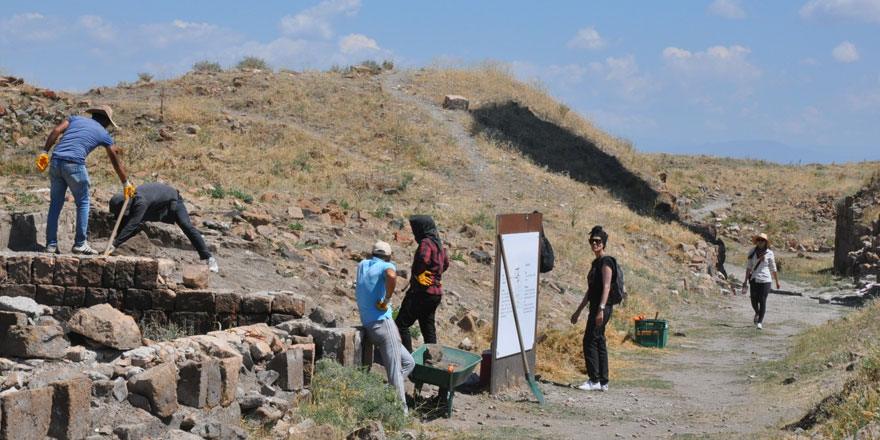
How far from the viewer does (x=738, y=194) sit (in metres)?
46.6

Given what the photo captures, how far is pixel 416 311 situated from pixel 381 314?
1001 millimetres

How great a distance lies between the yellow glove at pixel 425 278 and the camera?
8.35 metres

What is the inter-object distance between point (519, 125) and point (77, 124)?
26.5 metres

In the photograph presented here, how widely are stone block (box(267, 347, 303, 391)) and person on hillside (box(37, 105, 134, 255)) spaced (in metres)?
3.68

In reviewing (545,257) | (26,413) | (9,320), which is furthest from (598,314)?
(26,413)

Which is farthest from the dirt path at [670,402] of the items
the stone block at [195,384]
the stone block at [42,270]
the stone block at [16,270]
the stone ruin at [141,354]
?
the stone block at [16,270]

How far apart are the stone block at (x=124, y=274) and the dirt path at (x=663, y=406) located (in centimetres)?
337

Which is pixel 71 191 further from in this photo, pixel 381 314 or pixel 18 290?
pixel 381 314

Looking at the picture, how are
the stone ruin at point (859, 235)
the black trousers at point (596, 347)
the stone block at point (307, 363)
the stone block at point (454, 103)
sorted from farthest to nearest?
the stone block at point (454, 103), the stone ruin at point (859, 235), the black trousers at point (596, 347), the stone block at point (307, 363)

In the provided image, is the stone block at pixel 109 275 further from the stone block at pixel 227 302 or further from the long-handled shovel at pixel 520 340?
the long-handled shovel at pixel 520 340

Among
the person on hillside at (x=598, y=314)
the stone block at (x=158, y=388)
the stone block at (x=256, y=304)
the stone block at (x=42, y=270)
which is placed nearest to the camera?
the stone block at (x=158, y=388)

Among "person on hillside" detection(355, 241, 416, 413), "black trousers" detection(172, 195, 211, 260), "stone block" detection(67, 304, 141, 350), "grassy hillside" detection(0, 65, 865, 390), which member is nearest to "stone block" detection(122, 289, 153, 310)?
"stone block" detection(67, 304, 141, 350)

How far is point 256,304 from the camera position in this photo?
8.11 metres

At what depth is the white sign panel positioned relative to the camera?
8998 mm
